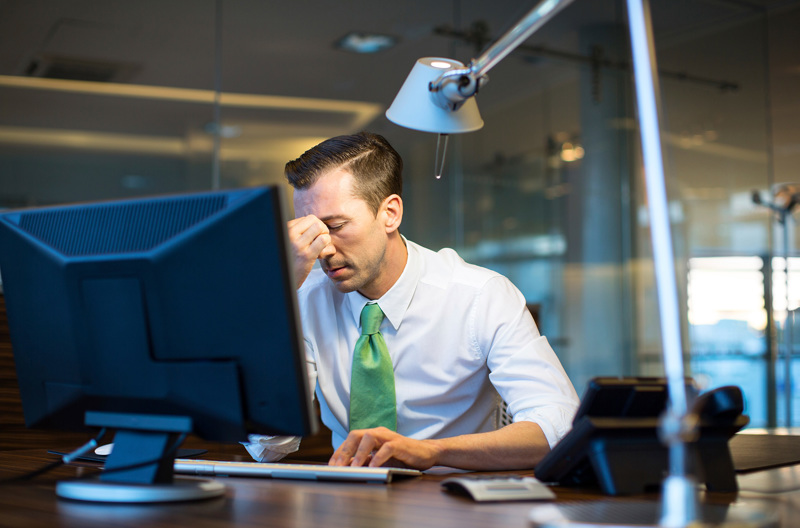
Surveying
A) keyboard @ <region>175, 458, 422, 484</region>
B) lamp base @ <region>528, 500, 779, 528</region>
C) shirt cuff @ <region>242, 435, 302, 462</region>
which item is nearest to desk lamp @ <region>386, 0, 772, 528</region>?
lamp base @ <region>528, 500, 779, 528</region>

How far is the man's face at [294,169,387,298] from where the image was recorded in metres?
1.73

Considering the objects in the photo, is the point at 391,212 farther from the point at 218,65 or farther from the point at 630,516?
the point at 218,65

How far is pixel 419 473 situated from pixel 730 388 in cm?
50

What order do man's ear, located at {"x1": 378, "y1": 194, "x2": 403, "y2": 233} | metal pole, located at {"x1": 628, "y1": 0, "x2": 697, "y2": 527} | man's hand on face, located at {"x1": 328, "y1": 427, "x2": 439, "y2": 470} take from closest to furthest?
metal pole, located at {"x1": 628, "y1": 0, "x2": 697, "y2": 527}
man's hand on face, located at {"x1": 328, "y1": 427, "x2": 439, "y2": 470}
man's ear, located at {"x1": 378, "y1": 194, "x2": 403, "y2": 233}

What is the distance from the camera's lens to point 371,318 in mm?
1725

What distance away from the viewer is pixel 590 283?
4992 millimetres

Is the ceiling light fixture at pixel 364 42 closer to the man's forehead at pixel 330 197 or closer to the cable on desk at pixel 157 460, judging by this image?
the man's forehead at pixel 330 197

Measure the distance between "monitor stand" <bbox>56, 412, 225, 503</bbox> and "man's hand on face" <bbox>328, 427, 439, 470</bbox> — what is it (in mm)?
270

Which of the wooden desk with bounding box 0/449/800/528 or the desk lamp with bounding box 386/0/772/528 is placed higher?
the desk lamp with bounding box 386/0/772/528

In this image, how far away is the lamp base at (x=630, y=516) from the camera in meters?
0.79

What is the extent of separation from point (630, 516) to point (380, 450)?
513 mm

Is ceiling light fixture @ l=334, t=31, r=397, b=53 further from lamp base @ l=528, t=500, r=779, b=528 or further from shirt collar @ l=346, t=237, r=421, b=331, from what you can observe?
lamp base @ l=528, t=500, r=779, b=528

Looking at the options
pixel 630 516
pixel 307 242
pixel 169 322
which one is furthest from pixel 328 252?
pixel 630 516

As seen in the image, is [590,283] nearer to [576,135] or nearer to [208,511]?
[576,135]
